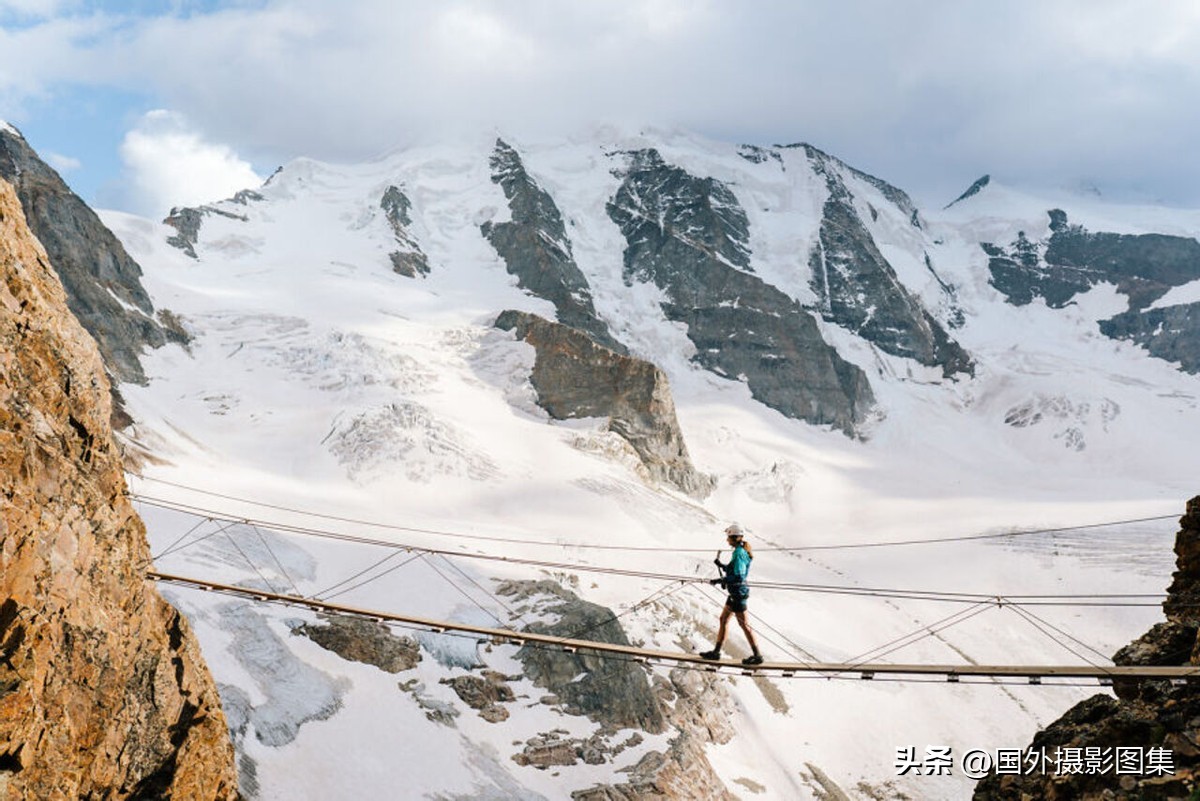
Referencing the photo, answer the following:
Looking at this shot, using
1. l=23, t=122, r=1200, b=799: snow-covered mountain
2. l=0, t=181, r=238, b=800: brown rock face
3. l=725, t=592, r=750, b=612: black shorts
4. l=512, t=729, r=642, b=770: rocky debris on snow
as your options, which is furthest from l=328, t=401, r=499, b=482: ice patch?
l=725, t=592, r=750, b=612: black shorts

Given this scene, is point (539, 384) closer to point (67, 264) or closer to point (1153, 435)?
point (67, 264)

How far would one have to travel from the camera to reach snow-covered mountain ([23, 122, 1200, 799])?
106 feet

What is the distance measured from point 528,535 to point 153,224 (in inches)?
3524

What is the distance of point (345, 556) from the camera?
4088cm

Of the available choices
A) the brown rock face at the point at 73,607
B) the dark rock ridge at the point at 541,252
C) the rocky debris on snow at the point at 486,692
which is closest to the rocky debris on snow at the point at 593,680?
the rocky debris on snow at the point at 486,692

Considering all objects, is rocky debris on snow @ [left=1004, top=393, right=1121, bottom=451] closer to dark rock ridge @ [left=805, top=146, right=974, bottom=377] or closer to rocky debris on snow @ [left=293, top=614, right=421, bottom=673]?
dark rock ridge @ [left=805, top=146, right=974, bottom=377]

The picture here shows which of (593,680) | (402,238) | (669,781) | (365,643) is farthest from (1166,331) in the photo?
(365,643)

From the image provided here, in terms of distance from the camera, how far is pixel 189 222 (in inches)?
4811

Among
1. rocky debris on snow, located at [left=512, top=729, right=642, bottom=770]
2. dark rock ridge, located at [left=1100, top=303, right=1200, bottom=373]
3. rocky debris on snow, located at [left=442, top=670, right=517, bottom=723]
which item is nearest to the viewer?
rocky debris on snow, located at [left=512, top=729, right=642, bottom=770]

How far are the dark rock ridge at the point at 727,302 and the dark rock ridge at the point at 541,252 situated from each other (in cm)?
1675

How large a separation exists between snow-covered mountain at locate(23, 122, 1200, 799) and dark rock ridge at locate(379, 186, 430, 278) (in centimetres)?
89

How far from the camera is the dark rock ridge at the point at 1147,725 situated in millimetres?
10914

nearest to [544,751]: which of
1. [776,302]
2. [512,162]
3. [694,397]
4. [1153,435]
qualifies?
[694,397]

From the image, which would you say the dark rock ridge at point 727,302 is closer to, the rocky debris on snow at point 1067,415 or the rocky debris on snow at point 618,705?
the rocky debris on snow at point 1067,415
